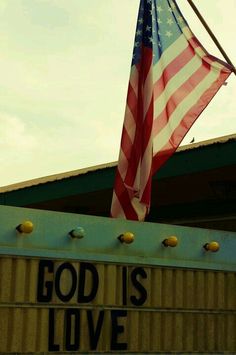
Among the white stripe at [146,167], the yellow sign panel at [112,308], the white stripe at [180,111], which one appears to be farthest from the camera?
the white stripe at [180,111]

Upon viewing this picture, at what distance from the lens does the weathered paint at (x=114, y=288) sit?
927 cm

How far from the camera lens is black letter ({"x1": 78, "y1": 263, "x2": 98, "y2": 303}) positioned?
389 inches

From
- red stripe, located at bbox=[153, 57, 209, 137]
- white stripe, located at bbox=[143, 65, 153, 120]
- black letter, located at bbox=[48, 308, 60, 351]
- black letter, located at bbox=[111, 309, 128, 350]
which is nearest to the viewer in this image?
black letter, located at bbox=[48, 308, 60, 351]

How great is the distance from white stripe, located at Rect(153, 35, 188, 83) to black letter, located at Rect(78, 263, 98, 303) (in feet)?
13.7

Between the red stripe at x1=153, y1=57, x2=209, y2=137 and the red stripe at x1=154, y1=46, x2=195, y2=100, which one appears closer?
the red stripe at x1=153, y1=57, x2=209, y2=137

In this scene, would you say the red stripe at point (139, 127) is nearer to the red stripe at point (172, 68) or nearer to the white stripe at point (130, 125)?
the white stripe at point (130, 125)

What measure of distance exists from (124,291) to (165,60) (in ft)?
15.4

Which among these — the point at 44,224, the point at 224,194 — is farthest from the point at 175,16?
the point at 44,224

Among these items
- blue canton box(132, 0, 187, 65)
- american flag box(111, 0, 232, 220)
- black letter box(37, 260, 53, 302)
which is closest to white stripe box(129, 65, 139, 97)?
american flag box(111, 0, 232, 220)

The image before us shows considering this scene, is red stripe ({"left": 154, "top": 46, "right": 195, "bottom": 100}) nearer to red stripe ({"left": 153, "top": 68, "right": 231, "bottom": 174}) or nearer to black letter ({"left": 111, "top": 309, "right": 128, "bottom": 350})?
red stripe ({"left": 153, "top": 68, "right": 231, "bottom": 174})

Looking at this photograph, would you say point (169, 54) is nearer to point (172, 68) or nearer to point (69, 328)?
point (172, 68)

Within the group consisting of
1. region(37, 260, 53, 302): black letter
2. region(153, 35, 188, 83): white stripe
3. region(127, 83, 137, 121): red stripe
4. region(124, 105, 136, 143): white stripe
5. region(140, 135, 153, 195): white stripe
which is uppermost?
region(153, 35, 188, 83): white stripe

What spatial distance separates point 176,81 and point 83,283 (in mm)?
4659

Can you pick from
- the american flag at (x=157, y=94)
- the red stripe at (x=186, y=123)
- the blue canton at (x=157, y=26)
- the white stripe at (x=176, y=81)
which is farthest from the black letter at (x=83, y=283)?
the blue canton at (x=157, y=26)
